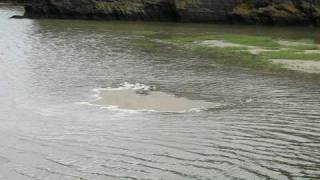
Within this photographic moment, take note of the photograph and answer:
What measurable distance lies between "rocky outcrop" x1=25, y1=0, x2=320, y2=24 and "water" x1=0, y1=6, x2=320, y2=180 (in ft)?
89.5

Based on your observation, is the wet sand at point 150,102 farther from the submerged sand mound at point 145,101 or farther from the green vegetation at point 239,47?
the green vegetation at point 239,47

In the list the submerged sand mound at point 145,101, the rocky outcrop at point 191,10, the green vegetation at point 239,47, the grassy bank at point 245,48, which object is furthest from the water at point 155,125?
the rocky outcrop at point 191,10

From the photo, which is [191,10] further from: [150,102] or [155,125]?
[155,125]

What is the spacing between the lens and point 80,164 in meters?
12.1

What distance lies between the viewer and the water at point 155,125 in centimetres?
1197

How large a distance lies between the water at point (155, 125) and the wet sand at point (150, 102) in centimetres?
63

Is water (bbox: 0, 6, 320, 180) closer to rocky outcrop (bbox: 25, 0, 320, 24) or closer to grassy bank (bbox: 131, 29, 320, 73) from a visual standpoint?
grassy bank (bbox: 131, 29, 320, 73)

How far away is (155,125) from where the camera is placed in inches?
621

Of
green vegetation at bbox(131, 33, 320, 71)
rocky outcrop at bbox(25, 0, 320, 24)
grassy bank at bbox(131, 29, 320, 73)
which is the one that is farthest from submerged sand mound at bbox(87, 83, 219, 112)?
rocky outcrop at bbox(25, 0, 320, 24)

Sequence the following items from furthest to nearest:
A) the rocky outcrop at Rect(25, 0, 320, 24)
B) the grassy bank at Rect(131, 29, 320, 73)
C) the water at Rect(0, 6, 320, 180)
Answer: the rocky outcrop at Rect(25, 0, 320, 24) → the grassy bank at Rect(131, 29, 320, 73) → the water at Rect(0, 6, 320, 180)

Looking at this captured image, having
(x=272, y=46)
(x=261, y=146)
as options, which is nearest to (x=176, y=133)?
(x=261, y=146)

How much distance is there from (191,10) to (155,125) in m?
42.6

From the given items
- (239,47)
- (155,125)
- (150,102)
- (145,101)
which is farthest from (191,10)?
(155,125)

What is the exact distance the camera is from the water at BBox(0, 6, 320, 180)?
12.0 m
